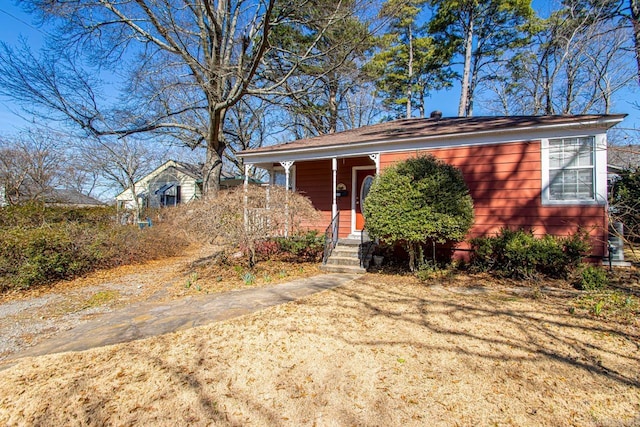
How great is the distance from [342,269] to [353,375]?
4.56 meters

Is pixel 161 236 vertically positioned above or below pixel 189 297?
above

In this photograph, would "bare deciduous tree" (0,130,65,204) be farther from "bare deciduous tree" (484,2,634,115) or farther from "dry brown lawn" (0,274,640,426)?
"bare deciduous tree" (484,2,634,115)

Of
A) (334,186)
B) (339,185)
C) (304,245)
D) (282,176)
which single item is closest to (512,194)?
(334,186)

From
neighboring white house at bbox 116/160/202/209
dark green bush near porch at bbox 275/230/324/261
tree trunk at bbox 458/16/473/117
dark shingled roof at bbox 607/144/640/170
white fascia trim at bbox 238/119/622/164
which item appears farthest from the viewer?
neighboring white house at bbox 116/160/202/209

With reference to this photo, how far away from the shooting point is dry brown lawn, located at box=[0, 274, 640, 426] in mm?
2312

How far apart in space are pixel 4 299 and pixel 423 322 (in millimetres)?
7476

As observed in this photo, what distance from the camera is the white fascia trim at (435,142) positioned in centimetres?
650

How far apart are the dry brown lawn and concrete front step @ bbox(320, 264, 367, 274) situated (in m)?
3.02

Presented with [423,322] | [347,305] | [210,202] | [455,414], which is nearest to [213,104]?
[210,202]

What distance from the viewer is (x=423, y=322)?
3.97m

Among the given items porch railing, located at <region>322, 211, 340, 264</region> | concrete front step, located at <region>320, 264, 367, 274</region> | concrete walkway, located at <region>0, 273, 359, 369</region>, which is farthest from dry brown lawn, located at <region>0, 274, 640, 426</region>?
porch railing, located at <region>322, 211, 340, 264</region>

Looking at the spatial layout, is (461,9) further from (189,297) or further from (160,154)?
(160,154)

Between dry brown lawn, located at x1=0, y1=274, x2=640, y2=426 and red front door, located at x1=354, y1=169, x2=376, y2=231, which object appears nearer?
dry brown lawn, located at x1=0, y1=274, x2=640, y2=426

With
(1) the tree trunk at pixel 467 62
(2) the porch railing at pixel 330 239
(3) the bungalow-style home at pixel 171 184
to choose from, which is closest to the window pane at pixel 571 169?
(2) the porch railing at pixel 330 239
